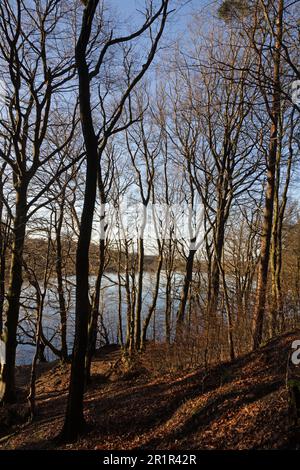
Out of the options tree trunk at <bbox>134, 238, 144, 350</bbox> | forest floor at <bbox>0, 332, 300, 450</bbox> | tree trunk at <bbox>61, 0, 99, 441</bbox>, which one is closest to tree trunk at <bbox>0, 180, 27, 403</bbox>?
forest floor at <bbox>0, 332, 300, 450</bbox>

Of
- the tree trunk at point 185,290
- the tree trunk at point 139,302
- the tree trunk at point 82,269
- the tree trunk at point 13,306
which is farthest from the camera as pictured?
the tree trunk at point 139,302

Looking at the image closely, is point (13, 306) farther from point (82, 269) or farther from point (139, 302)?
point (139, 302)

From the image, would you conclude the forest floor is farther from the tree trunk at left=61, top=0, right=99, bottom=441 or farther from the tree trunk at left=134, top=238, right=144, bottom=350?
the tree trunk at left=134, top=238, right=144, bottom=350

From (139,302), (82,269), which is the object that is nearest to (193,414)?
(82,269)

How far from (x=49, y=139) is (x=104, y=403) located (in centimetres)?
936

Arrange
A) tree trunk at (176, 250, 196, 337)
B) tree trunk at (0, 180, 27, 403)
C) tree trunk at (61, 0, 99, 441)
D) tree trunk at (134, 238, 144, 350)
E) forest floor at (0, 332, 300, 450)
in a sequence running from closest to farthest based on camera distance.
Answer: forest floor at (0, 332, 300, 450), tree trunk at (61, 0, 99, 441), tree trunk at (0, 180, 27, 403), tree trunk at (176, 250, 196, 337), tree trunk at (134, 238, 144, 350)

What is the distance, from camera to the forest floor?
430 centimetres

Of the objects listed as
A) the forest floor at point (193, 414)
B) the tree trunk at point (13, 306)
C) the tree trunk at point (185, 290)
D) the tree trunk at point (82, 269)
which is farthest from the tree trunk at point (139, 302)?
the tree trunk at point (82, 269)

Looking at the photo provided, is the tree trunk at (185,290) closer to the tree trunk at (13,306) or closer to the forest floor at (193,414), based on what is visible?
the forest floor at (193,414)

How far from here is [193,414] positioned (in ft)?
17.5

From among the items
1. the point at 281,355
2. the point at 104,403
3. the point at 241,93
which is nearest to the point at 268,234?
the point at 281,355

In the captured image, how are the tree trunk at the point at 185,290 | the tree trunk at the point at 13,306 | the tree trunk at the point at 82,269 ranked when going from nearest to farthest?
the tree trunk at the point at 82,269 → the tree trunk at the point at 13,306 → the tree trunk at the point at 185,290

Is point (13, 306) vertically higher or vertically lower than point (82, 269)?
lower

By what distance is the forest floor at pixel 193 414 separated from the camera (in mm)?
4297
